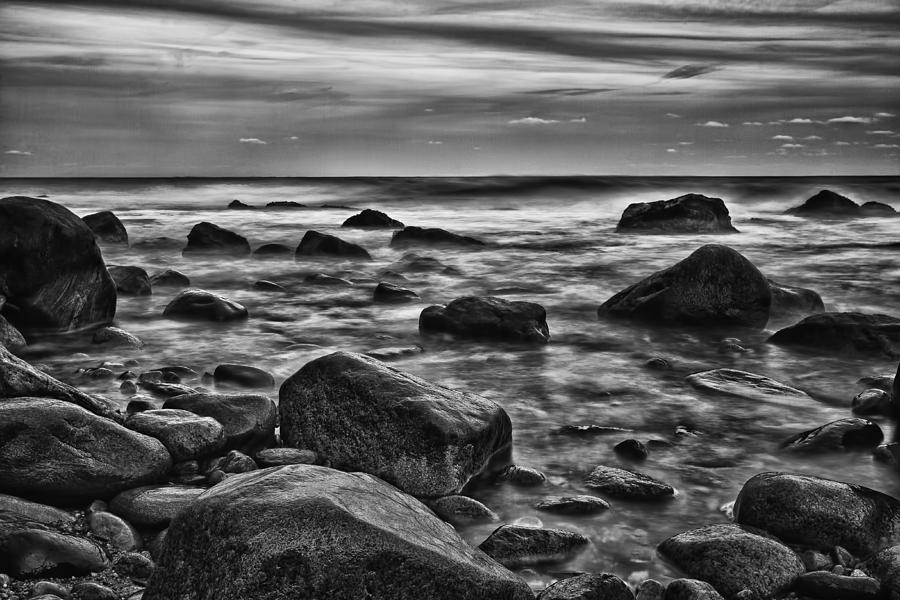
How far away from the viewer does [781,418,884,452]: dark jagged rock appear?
507 centimetres

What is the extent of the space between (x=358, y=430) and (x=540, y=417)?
1738mm

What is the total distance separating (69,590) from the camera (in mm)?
3082

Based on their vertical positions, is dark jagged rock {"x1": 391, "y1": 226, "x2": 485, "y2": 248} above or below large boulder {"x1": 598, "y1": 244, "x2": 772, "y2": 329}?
below

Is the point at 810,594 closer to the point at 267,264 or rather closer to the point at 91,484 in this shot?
the point at 91,484

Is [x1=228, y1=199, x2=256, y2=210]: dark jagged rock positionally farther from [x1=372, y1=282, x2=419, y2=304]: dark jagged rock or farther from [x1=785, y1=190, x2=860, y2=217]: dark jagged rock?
[x1=372, y1=282, x2=419, y2=304]: dark jagged rock

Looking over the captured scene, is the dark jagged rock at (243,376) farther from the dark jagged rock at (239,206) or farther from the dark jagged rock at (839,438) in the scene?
the dark jagged rock at (239,206)

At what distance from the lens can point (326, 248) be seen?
15273mm

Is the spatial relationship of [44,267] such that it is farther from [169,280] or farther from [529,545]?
[529,545]

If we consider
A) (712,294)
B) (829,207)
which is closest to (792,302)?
(712,294)

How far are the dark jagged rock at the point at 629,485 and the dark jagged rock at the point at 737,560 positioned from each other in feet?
2.13

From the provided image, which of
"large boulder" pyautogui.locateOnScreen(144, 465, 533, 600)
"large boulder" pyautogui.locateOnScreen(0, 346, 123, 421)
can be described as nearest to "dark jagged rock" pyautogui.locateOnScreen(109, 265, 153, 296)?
"large boulder" pyautogui.locateOnScreen(0, 346, 123, 421)

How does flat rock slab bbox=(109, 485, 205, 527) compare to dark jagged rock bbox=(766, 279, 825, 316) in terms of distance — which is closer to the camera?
flat rock slab bbox=(109, 485, 205, 527)

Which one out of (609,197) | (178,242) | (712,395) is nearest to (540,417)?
(712,395)

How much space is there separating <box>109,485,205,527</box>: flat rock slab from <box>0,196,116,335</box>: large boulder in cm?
476
